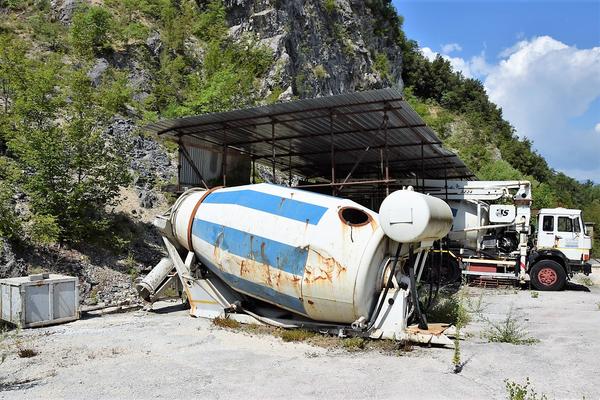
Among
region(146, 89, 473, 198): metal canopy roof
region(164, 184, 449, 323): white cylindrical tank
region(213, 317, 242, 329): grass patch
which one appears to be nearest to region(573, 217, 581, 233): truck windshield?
region(146, 89, 473, 198): metal canopy roof

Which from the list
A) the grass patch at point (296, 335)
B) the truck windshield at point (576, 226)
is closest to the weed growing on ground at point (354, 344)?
the grass patch at point (296, 335)

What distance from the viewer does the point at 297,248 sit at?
29.8 feet

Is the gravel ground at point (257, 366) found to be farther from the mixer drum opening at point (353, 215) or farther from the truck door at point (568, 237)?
the truck door at point (568, 237)

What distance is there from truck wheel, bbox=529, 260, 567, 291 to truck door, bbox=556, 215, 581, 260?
0.78 m

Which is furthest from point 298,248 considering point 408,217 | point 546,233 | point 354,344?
point 546,233

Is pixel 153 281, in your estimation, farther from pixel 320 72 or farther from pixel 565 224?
pixel 320 72

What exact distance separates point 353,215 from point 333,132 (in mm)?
4472

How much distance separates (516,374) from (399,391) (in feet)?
6.61

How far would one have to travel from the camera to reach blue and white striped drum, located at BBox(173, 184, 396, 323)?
8680mm

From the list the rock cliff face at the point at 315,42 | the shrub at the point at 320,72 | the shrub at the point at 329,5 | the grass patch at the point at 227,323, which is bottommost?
the grass patch at the point at 227,323

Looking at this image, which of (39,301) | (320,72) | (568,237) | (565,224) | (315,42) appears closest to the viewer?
(39,301)

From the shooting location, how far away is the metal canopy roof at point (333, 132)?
11.4 m

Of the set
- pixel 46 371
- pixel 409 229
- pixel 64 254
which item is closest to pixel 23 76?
pixel 64 254

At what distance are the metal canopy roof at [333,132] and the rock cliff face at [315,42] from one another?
537 inches
